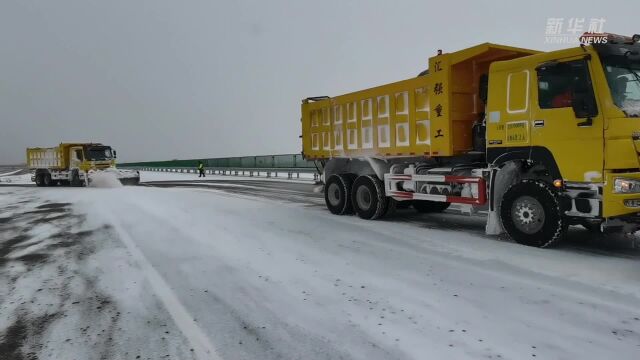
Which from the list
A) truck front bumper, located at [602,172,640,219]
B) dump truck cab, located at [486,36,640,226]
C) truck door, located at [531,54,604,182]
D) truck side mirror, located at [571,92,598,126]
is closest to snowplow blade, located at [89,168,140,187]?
dump truck cab, located at [486,36,640,226]

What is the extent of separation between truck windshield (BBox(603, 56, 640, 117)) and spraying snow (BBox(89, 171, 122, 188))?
24.0 metres

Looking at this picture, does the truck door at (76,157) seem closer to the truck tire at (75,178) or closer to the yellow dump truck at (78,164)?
the yellow dump truck at (78,164)

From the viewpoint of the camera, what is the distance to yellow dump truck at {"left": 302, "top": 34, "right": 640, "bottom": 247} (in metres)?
5.99

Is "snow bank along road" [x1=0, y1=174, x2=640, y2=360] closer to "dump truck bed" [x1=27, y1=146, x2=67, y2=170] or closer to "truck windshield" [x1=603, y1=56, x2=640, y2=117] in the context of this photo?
"truck windshield" [x1=603, y1=56, x2=640, y2=117]

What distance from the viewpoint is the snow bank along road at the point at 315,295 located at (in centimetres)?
354

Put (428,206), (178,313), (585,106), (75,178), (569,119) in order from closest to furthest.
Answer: (178,313) < (585,106) < (569,119) < (428,206) < (75,178)

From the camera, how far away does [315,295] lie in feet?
15.5

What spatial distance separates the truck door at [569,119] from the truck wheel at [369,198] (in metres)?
3.78

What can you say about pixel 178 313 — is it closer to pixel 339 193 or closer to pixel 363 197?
pixel 363 197

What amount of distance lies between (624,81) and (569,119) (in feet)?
2.71

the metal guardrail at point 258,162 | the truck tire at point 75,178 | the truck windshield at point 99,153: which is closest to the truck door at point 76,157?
the truck tire at point 75,178

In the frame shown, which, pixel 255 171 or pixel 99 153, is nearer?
pixel 99 153

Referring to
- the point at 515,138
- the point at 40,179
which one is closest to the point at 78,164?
the point at 40,179

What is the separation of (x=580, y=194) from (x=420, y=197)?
3232mm
